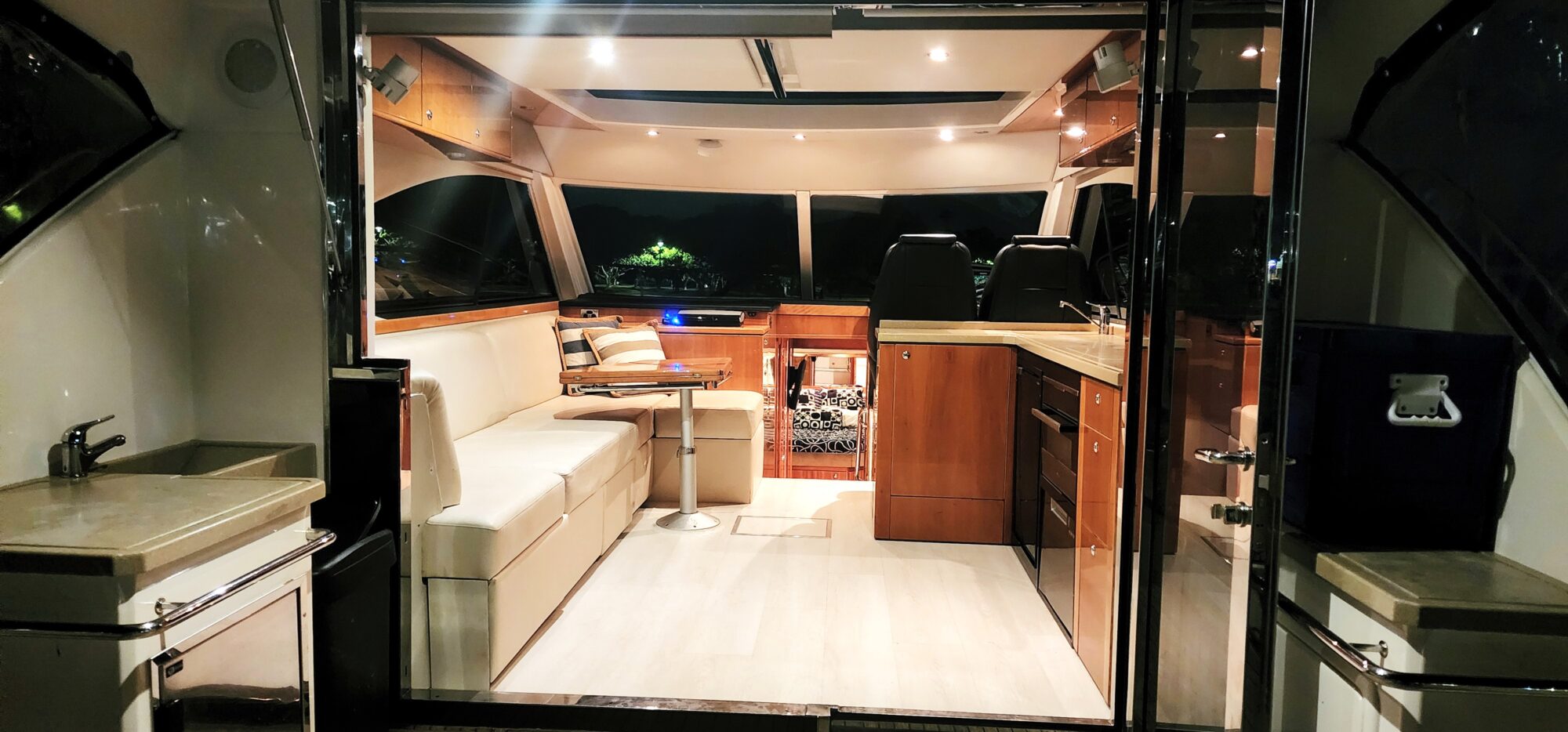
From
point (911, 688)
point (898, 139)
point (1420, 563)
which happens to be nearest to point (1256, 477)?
point (1420, 563)

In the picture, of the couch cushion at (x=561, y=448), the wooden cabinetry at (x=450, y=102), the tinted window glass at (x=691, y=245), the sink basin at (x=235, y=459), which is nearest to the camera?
the sink basin at (x=235, y=459)

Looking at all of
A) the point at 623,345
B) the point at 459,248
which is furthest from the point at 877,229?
the point at 459,248

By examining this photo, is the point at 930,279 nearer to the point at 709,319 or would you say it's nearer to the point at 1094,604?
the point at 709,319

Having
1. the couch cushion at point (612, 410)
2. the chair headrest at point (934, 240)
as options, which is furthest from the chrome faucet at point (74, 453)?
the chair headrest at point (934, 240)

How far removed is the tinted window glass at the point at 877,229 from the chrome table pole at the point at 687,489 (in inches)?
103

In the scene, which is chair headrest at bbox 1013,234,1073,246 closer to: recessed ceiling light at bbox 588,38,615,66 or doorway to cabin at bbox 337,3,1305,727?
doorway to cabin at bbox 337,3,1305,727

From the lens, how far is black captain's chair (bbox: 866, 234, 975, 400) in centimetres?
425

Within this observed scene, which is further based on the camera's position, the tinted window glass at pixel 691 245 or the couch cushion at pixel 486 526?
the tinted window glass at pixel 691 245

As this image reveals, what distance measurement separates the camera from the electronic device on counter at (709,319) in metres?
5.46

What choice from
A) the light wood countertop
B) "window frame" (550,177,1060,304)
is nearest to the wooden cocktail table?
"window frame" (550,177,1060,304)

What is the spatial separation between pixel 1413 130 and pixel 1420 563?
68 cm

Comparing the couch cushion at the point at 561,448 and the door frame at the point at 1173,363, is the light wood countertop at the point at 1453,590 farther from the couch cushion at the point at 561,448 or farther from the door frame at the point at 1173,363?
the couch cushion at the point at 561,448

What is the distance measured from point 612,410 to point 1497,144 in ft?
11.4

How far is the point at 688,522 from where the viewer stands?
12.6 ft
